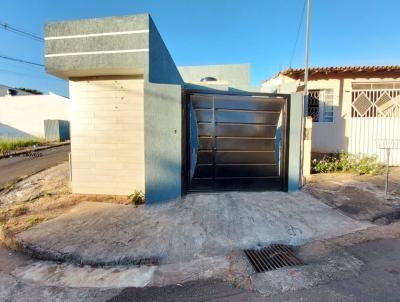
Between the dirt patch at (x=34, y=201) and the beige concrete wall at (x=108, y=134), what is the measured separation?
1.44ft

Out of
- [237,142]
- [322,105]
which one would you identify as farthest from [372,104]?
[237,142]

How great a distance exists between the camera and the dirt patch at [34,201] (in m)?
4.19

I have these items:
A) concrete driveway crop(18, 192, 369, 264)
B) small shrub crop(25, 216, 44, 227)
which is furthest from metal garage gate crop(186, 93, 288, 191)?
small shrub crop(25, 216, 44, 227)

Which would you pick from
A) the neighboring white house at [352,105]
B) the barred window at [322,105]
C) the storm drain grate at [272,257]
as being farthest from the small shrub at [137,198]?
the barred window at [322,105]

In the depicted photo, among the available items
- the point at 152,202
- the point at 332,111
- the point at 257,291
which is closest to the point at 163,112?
the point at 152,202

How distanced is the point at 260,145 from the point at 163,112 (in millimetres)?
2555

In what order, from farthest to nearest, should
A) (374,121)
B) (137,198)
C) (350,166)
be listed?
(374,121), (350,166), (137,198)

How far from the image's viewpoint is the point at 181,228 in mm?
3924

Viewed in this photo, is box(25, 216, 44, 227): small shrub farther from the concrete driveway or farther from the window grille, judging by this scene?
the window grille

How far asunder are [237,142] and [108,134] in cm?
310

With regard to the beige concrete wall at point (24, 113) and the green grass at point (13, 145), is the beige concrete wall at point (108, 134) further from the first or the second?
the beige concrete wall at point (24, 113)

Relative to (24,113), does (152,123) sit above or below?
below

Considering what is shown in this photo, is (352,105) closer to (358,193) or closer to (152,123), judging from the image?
(358,193)

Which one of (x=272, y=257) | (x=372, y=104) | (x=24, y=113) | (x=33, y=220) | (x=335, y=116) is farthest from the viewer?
(x=24, y=113)
